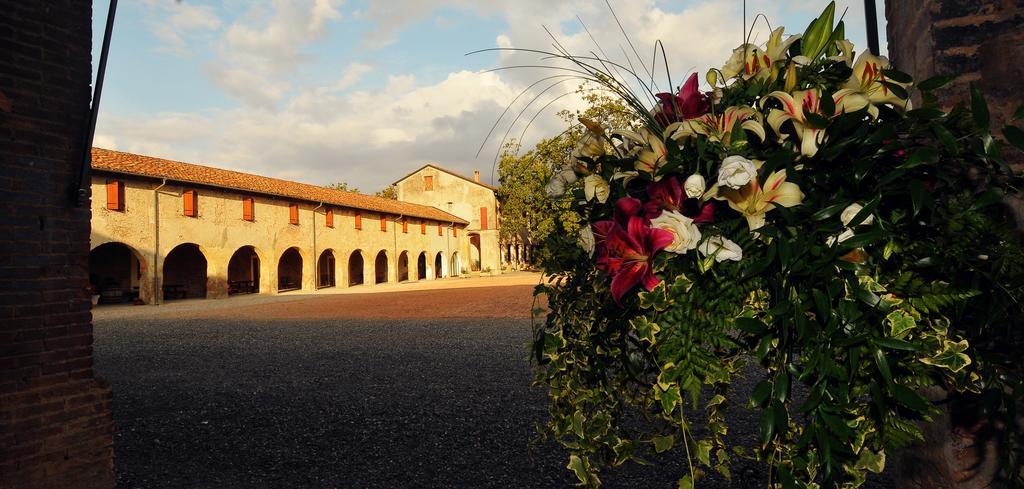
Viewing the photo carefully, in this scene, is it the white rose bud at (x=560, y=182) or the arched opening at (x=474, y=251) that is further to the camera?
the arched opening at (x=474, y=251)

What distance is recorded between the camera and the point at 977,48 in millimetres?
1571

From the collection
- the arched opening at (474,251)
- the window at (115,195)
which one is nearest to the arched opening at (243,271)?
the window at (115,195)

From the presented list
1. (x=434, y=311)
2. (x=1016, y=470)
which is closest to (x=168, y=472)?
(x=1016, y=470)

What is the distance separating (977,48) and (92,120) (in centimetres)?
379

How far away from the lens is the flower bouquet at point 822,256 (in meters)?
0.88

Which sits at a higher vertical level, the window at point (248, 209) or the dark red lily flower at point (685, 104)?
the window at point (248, 209)

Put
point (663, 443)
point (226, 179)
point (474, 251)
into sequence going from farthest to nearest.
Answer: point (474, 251)
point (226, 179)
point (663, 443)

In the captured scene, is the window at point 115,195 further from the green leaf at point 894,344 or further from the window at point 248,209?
the green leaf at point 894,344

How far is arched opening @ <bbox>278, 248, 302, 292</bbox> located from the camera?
29.8 meters

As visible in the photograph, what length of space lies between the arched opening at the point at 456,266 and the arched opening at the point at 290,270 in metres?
11.4

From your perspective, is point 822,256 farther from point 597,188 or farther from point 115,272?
point 115,272

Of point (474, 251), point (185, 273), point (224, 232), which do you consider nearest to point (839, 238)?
point (224, 232)

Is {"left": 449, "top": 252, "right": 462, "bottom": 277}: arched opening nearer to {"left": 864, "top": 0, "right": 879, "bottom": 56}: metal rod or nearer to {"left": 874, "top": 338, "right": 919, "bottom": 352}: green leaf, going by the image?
{"left": 864, "top": 0, "right": 879, "bottom": 56}: metal rod

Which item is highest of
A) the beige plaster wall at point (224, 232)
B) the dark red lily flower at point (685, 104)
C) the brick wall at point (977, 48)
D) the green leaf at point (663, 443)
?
the beige plaster wall at point (224, 232)
